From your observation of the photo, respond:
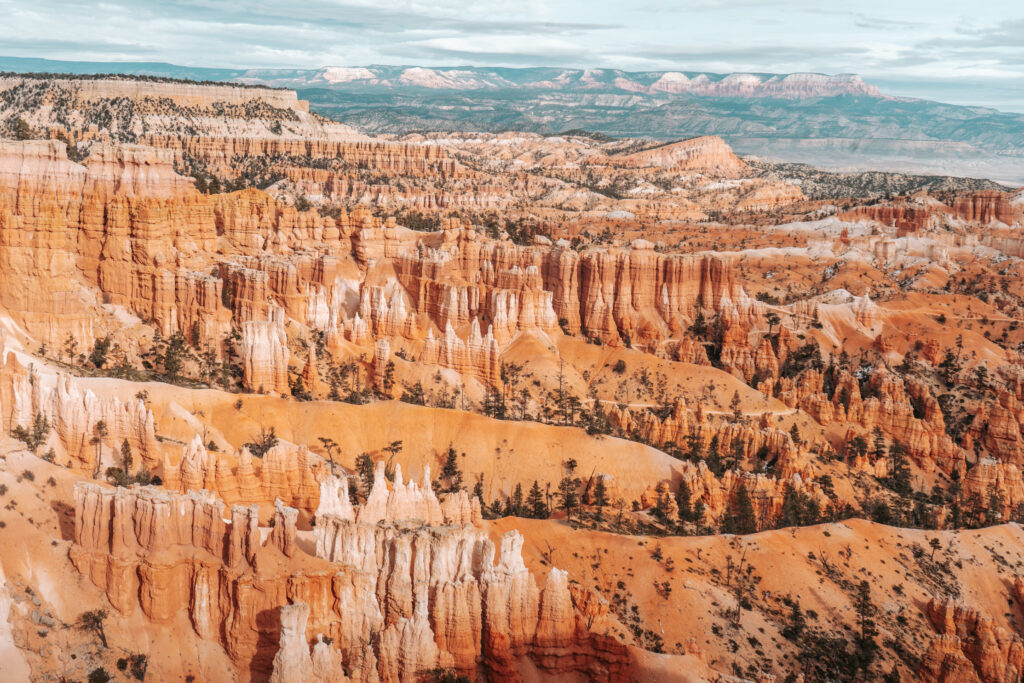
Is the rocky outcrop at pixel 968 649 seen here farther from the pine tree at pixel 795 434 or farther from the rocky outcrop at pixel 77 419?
the rocky outcrop at pixel 77 419

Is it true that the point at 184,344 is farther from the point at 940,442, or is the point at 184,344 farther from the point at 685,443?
the point at 940,442

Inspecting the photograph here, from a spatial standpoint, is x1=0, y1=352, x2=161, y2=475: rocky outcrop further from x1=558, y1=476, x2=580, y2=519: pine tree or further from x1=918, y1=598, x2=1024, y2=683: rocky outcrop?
x1=918, y1=598, x2=1024, y2=683: rocky outcrop

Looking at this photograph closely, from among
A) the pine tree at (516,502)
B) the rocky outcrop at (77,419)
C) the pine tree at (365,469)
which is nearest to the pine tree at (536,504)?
the pine tree at (516,502)

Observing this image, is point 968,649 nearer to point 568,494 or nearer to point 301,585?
point 568,494

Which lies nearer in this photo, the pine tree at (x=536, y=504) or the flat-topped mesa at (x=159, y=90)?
the pine tree at (x=536, y=504)

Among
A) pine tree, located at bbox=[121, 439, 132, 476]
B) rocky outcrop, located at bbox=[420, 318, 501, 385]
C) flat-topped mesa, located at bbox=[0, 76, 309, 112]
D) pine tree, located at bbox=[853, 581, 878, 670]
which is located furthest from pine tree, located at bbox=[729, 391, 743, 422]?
flat-topped mesa, located at bbox=[0, 76, 309, 112]

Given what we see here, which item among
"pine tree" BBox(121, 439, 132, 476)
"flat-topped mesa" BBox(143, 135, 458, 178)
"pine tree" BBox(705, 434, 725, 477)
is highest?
"flat-topped mesa" BBox(143, 135, 458, 178)

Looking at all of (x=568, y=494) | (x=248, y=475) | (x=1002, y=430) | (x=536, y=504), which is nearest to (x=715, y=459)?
(x=568, y=494)
